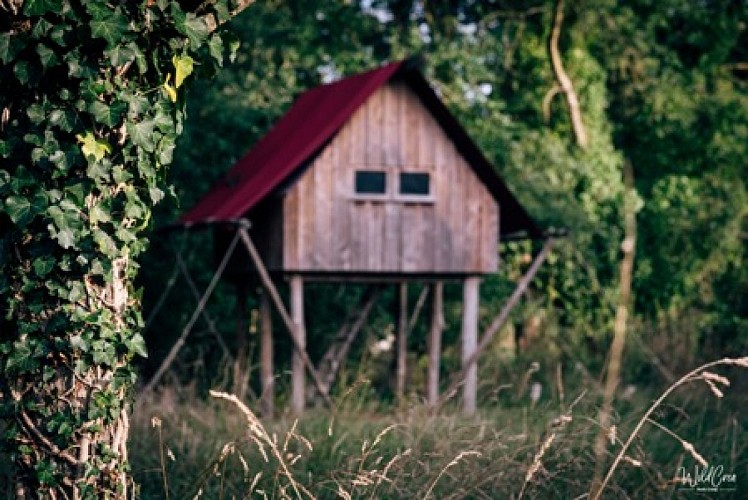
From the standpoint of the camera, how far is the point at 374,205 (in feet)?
53.2

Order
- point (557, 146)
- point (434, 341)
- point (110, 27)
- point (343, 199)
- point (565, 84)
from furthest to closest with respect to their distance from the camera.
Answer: point (565, 84) < point (557, 146) < point (434, 341) < point (343, 199) < point (110, 27)

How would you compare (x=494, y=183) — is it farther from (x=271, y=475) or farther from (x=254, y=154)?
(x=271, y=475)

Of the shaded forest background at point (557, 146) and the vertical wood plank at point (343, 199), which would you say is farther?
the shaded forest background at point (557, 146)

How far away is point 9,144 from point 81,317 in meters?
0.85

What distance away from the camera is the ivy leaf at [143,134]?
588cm

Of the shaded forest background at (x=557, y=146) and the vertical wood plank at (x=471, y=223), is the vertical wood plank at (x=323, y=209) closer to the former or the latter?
the vertical wood plank at (x=471, y=223)

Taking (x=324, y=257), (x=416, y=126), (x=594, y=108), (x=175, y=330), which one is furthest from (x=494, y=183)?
(x=594, y=108)

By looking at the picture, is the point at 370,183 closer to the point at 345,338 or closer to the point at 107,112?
the point at 345,338

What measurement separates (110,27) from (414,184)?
1101 cm

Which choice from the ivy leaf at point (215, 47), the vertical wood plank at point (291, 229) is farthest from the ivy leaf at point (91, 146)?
the vertical wood plank at point (291, 229)

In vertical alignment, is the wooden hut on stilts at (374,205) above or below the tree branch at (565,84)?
below

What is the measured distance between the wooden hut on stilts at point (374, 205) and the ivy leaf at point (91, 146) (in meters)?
9.34

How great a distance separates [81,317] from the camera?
5750mm

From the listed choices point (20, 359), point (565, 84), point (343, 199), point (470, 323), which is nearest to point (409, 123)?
point (343, 199)
